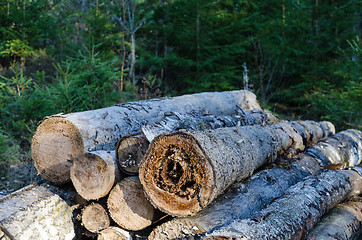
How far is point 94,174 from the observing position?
9.21 ft

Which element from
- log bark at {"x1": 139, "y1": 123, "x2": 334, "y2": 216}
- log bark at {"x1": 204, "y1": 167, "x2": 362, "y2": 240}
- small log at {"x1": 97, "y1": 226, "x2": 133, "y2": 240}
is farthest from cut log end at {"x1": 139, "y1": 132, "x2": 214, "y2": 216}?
small log at {"x1": 97, "y1": 226, "x2": 133, "y2": 240}

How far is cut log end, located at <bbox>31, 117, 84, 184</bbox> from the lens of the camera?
3.23 m

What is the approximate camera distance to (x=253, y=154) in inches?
132

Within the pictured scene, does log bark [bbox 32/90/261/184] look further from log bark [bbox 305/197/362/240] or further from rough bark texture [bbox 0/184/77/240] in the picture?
log bark [bbox 305/197/362/240]

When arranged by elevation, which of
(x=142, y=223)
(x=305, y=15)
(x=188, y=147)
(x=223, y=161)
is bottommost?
(x=142, y=223)

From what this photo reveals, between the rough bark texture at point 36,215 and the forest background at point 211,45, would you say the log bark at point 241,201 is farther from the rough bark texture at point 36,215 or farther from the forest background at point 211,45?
the forest background at point 211,45

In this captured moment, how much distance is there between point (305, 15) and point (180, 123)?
31.2 ft

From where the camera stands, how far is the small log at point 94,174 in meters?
2.78

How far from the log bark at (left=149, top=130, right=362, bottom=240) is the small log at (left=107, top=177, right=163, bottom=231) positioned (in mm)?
214

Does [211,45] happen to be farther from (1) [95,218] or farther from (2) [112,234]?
(2) [112,234]

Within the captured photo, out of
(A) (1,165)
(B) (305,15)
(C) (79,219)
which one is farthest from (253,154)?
(B) (305,15)

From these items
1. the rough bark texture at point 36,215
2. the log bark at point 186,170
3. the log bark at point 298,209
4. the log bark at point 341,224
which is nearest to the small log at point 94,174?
the rough bark texture at point 36,215

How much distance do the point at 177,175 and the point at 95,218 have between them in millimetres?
1036

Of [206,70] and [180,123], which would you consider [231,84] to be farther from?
[180,123]
